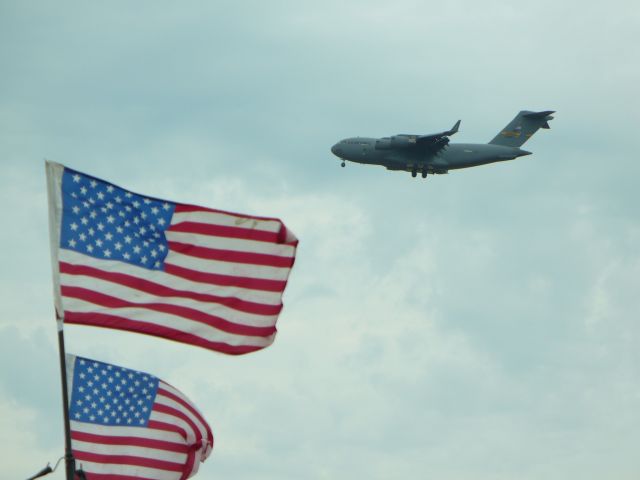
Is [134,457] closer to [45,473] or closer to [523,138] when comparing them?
[45,473]

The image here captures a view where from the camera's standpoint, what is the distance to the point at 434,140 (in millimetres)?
84125

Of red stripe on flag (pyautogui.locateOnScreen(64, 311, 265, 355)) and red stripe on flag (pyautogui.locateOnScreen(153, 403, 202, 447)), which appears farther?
red stripe on flag (pyautogui.locateOnScreen(153, 403, 202, 447))

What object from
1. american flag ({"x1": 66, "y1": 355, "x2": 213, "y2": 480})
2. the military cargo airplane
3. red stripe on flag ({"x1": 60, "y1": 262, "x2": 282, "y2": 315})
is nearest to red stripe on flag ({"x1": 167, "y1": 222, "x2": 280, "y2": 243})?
red stripe on flag ({"x1": 60, "y1": 262, "x2": 282, "y2": 315})

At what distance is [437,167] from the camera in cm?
8575

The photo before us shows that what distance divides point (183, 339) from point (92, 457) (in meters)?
2.94

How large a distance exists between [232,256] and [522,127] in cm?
7929

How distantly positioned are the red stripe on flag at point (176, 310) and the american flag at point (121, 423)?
2.02 meters

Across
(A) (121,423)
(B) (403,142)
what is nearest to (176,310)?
(A) (121,423)

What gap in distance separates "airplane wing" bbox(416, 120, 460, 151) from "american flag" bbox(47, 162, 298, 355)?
6816cm

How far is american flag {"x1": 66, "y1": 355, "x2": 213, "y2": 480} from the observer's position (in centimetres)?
1658

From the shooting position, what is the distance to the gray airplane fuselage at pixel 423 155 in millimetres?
84438

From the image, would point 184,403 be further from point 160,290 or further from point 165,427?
point 160,290

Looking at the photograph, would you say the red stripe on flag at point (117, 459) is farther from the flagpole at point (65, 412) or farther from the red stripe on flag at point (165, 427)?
the flagpole at point (65, 412)

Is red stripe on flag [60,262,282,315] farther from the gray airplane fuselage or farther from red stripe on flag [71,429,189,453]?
the gray airplane fuselage
